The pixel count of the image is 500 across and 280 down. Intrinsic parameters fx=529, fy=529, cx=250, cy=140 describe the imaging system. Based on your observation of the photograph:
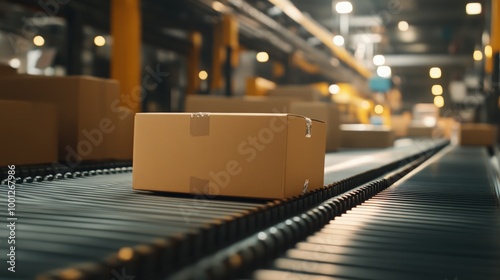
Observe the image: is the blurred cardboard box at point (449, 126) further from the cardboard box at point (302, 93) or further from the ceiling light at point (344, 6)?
the cardboard box at point (302, 93)

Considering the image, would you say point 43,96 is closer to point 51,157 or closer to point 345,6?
point 51,157

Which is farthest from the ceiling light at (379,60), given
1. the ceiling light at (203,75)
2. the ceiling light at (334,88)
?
the ceiling light at (203,75)

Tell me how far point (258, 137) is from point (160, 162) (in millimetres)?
516

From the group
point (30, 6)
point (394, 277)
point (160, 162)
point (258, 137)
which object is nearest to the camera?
point (394, 277)

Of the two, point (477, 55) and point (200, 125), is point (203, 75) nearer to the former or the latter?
point (477, 55)

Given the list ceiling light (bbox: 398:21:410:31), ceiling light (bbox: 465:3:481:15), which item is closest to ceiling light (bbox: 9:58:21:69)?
ceiling light (bbox: 465:3:481:15)

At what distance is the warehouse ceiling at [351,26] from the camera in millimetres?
8719

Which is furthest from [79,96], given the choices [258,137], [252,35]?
[252,35]

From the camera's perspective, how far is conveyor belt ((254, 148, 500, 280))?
1558 mm

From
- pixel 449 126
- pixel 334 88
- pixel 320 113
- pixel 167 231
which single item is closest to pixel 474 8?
pixel 320 113

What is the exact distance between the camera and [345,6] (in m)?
10.1

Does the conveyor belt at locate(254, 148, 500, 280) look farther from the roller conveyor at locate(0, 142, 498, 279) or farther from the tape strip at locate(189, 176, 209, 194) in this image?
the tape strip at locate(189, 176, 209, 194)

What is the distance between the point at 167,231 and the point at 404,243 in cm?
85

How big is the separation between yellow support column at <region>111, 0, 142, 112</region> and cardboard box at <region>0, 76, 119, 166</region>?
2644 mm
